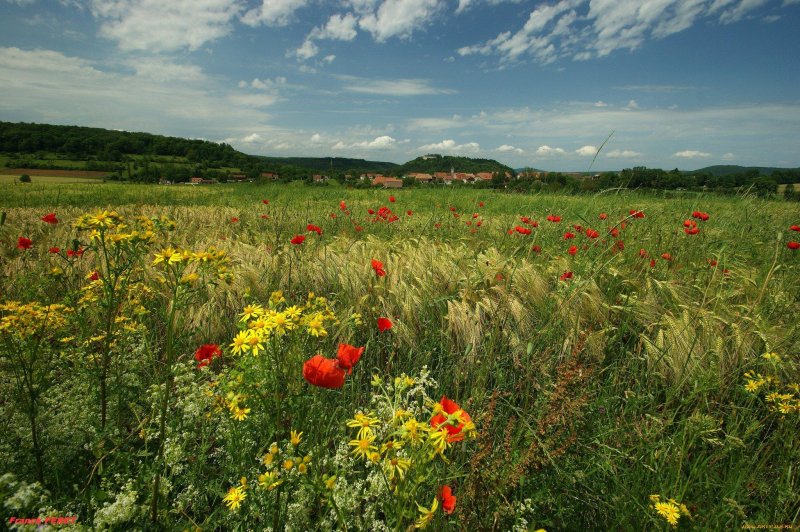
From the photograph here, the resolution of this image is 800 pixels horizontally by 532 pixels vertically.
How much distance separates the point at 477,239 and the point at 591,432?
306cm

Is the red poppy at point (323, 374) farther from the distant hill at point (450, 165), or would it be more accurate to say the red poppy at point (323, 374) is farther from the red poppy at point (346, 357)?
the distant hill at point (450, 165)

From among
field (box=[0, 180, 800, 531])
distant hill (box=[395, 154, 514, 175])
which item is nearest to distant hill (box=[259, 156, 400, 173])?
distant hill (box=[395, 154, 514, 175])

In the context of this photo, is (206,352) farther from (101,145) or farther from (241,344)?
(101,145)

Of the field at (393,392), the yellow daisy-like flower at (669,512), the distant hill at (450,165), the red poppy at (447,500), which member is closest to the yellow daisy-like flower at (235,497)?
the field at (393,392)

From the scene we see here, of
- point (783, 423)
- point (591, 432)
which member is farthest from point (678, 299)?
point (591, 432)

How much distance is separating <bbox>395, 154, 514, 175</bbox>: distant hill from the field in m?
15.9

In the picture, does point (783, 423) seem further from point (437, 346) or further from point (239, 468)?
point (239, 468)

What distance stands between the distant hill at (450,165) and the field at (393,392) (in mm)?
15879

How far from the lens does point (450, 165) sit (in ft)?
108

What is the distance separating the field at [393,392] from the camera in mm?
1291

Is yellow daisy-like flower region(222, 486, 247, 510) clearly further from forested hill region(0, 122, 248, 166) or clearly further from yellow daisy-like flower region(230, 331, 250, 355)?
forested hill region(0, 122, 248, 166)

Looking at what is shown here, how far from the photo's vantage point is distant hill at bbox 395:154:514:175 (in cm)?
3153

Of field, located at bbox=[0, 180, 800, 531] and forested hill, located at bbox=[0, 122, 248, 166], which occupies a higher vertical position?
forested hill, located at bbox=[0, 122, 248, 166]

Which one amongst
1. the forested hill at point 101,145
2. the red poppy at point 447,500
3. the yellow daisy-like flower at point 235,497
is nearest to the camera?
the red poppy at point 447,500
